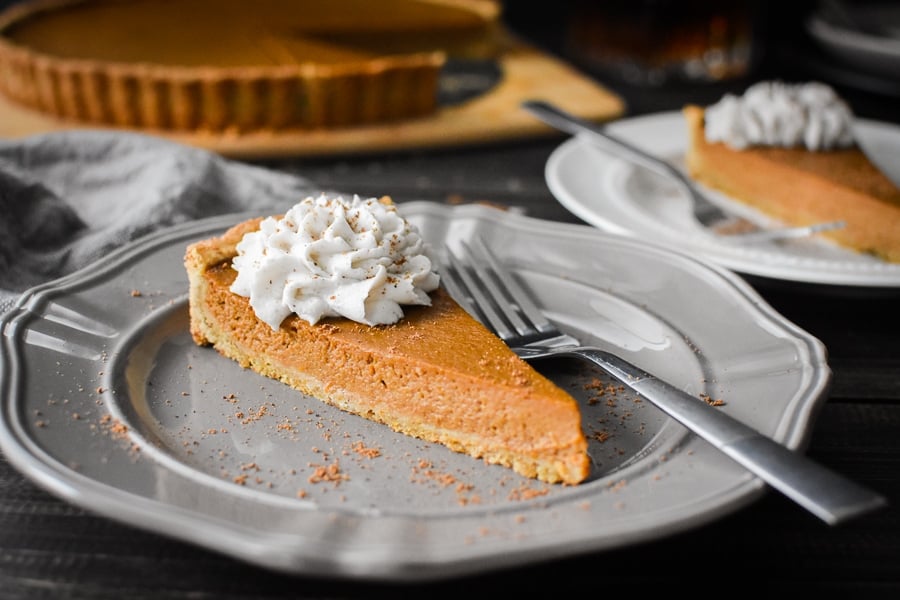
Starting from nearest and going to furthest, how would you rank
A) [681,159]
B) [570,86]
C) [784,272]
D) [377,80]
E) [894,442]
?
[894,442] < [784,272] < [681,159] < [377,80] < [570,86]

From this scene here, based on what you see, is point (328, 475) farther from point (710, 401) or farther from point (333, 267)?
point (710, 401)

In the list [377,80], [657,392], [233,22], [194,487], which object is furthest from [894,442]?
[233,22]

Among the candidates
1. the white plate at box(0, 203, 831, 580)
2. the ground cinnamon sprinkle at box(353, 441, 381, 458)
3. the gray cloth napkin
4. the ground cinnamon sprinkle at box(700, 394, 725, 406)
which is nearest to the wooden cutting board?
the gray cloth napkin

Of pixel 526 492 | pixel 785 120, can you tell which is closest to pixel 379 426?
pixel 526 492

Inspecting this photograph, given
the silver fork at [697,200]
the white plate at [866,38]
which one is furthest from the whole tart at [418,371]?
the white plate at [866,38]

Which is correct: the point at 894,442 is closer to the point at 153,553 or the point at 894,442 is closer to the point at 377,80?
the point at 153,553

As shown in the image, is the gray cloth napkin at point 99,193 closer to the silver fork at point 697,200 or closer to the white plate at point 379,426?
the white plate at point 379,426

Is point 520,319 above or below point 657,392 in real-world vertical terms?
below
